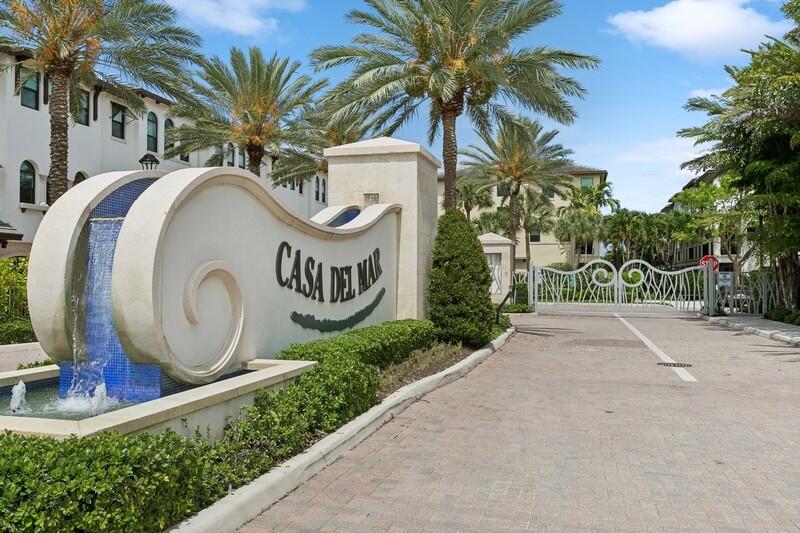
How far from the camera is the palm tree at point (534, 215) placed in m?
46.8

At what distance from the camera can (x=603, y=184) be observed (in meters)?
60.5

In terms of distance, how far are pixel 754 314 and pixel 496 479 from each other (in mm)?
26384

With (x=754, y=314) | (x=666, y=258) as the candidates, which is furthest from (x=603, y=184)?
(x=754, y=314)

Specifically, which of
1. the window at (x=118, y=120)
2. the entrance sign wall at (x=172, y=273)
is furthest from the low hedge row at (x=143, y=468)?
the window at (x=118, y=120)

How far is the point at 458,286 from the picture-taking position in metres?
12.7

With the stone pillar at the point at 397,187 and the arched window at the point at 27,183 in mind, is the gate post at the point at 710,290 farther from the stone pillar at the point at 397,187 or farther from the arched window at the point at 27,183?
the arched window at the point at 27,183

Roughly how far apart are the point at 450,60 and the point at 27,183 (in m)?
18.4

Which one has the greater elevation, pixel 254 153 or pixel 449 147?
pixel 254 153

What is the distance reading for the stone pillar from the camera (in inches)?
502

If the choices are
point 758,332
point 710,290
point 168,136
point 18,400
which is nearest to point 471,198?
point 710,290

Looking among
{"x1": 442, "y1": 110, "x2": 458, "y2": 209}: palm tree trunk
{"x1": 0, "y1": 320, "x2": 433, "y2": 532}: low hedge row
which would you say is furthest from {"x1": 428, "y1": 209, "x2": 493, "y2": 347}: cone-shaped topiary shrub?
{"x1": 0, "y1": 320, "x2": 433, "y2": 532}: low hedge row

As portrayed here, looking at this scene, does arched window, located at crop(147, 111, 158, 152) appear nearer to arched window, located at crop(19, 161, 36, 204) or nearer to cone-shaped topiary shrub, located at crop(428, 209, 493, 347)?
arched window, located at crop(19, 161, 36, 204)

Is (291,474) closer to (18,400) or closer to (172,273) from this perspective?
(172,273)

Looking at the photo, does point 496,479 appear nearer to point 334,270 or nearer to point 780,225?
point 334,270
